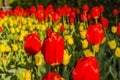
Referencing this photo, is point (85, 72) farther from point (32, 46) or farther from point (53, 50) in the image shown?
point (32, 46)

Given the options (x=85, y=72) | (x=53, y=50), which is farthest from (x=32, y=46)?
(x=85, y=72)

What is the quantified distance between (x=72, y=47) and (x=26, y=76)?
2519mm

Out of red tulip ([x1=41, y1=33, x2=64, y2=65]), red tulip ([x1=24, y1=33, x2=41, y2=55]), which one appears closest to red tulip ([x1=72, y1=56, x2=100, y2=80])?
red tulip ([x1=41, y1=33, x2=64, y2=65])

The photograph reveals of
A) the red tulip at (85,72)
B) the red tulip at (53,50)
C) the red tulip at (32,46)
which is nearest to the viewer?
the red tulip at (85,72)

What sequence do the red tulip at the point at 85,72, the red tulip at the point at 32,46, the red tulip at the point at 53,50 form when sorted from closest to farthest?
the red tulip at the point at 85,72 < the red tulip at the point at 53,50 < the red tulip at the point at 32,46

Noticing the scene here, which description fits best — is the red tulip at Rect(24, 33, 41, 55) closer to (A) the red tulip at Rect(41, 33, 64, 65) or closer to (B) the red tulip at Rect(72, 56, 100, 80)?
(A) the red tulip at Rect(41, 33, 64, 65)

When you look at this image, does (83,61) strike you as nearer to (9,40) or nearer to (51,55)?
(51,55)

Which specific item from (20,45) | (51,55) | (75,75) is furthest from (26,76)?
(20,45)

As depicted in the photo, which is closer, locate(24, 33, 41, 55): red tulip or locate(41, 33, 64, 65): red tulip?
locate(41, 33, 64, 65): red tulip

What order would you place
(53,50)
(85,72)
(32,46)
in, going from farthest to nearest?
(32,46) < (53,50) < (85,72)

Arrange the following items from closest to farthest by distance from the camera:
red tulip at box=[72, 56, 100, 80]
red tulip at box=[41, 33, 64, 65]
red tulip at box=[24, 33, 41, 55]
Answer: red tulip at box=[72, 56, 100, 80], red tulip at box=[41, 33, 64, 65], red tulip at box=[24, 33, 41, 55]

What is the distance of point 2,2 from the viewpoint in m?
17.1

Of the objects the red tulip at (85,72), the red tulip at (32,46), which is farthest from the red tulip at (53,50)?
the red tulip at (85,72)

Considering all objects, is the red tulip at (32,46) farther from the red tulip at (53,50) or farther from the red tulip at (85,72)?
the red tulip at (85,72)
